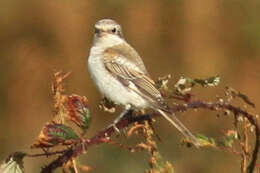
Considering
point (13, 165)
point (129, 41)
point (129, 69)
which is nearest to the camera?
point (13, 165)

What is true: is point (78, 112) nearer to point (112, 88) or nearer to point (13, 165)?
point (13, 165)

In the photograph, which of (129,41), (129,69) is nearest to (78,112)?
(129,69)

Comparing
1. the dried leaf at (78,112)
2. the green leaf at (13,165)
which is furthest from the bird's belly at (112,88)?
the green leaf at (13,165)

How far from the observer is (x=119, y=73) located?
15.2ft

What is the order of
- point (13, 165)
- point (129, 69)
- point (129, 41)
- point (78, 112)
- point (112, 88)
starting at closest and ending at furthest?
point (13, 165) < point (78, 112) < point (112, 88) < point (129, 69) < point (129, 41)

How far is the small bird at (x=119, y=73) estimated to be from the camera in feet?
14.1

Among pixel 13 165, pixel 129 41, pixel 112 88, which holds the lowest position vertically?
pixel 129 41

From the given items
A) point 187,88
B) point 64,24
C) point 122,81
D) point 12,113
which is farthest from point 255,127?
point 64,24

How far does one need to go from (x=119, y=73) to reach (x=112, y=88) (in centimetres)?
18

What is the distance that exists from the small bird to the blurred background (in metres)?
2.31

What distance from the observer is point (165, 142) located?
6750mm

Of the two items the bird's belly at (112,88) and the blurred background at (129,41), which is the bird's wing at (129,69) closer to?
the bird's belly at (112,88)

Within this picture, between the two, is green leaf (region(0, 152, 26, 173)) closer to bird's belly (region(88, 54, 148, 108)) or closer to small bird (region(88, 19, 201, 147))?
small bird (region(88, 19, 201, 147))

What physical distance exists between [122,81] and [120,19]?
12.8ft
